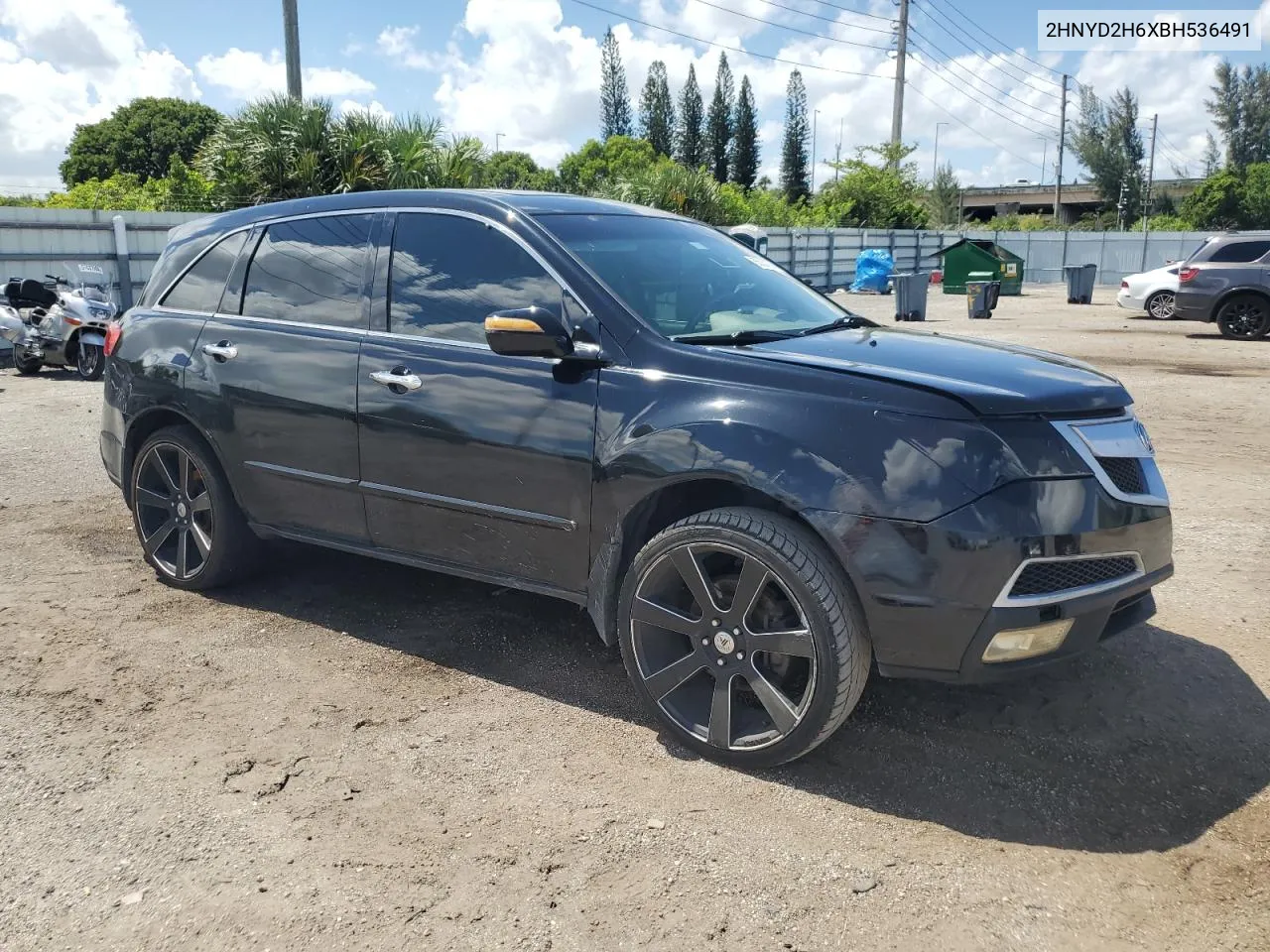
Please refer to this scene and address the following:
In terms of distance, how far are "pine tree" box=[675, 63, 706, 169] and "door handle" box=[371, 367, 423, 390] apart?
268 feet

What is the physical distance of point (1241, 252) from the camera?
17.5 metres

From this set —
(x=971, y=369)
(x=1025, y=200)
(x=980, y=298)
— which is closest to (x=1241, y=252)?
(x=980, y=298)

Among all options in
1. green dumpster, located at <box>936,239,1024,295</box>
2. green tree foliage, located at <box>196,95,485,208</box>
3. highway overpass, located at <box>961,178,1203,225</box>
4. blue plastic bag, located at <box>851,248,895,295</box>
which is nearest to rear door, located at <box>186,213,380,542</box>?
green tree foliage, located at <box>196,95,485,208</box>

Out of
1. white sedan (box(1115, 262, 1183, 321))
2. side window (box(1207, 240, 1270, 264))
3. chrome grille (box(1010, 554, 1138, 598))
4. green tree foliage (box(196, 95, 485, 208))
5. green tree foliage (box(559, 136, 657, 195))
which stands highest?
green tree foliage (box(559, 136, 657, 195))

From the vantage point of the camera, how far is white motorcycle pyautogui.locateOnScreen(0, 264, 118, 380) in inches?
514

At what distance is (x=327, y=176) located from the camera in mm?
17812

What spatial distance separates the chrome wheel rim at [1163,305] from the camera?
21.9 m

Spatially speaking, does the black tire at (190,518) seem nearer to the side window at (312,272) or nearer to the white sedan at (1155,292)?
the side window at (312,272)

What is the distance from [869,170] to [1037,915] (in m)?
52.6

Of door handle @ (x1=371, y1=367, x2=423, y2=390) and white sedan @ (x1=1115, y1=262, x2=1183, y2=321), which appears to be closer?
door handle @ (x1=371, y1=367, x2=423, y2=390)

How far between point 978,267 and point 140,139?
60.8 m


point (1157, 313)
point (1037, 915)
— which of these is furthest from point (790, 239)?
point (1037, 915)

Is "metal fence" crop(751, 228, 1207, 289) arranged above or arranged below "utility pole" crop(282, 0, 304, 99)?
below

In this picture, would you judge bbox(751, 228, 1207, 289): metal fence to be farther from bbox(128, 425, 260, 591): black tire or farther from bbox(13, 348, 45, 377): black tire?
bbox(128, 425, 260, 591): black tire
